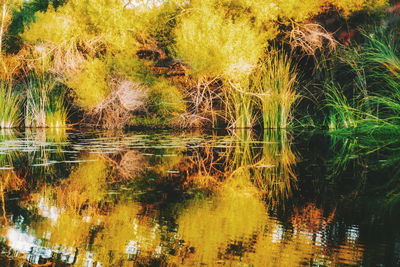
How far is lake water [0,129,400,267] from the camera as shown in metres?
2.15

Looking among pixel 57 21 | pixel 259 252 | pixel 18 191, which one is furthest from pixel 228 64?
pixel 259 252

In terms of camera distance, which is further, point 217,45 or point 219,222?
point 217,45

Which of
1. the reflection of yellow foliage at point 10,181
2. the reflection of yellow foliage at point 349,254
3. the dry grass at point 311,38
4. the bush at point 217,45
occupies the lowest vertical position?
the reflection of yellow foliage at point 349,254

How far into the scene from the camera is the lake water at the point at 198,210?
2152 mm

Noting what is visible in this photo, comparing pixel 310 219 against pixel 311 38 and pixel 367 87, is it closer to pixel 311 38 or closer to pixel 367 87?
pixel 367 87

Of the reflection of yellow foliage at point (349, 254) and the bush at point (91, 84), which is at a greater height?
the bush at point (91, 84)

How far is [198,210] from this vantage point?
300 centimetres

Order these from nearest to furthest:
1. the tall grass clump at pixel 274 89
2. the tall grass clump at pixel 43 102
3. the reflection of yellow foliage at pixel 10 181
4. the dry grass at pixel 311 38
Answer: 1. the reflection of yellow foliage at pixel 10 181
2. the tall grass clump at pixel 274 89
3. the dry grass at pixel 311 38
4. the tall grass clump at pixel 43 102

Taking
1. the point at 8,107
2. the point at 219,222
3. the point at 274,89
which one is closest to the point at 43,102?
the point at 8,107

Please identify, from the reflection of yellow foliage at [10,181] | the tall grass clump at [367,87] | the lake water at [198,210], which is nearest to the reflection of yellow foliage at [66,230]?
the lake water at [198,210]

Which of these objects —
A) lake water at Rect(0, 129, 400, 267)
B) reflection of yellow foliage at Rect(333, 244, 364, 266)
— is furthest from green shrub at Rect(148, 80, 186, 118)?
reflection of yellow foliage at Rect(333, 244, 364, 266)

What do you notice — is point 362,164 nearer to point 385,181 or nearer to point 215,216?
point 385,181

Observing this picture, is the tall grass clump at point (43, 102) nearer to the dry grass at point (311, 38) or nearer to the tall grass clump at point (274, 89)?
the tall grass clump at point (274, 89)

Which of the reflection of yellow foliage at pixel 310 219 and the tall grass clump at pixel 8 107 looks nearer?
the reflection of yellow foliage at pixel 310 219
